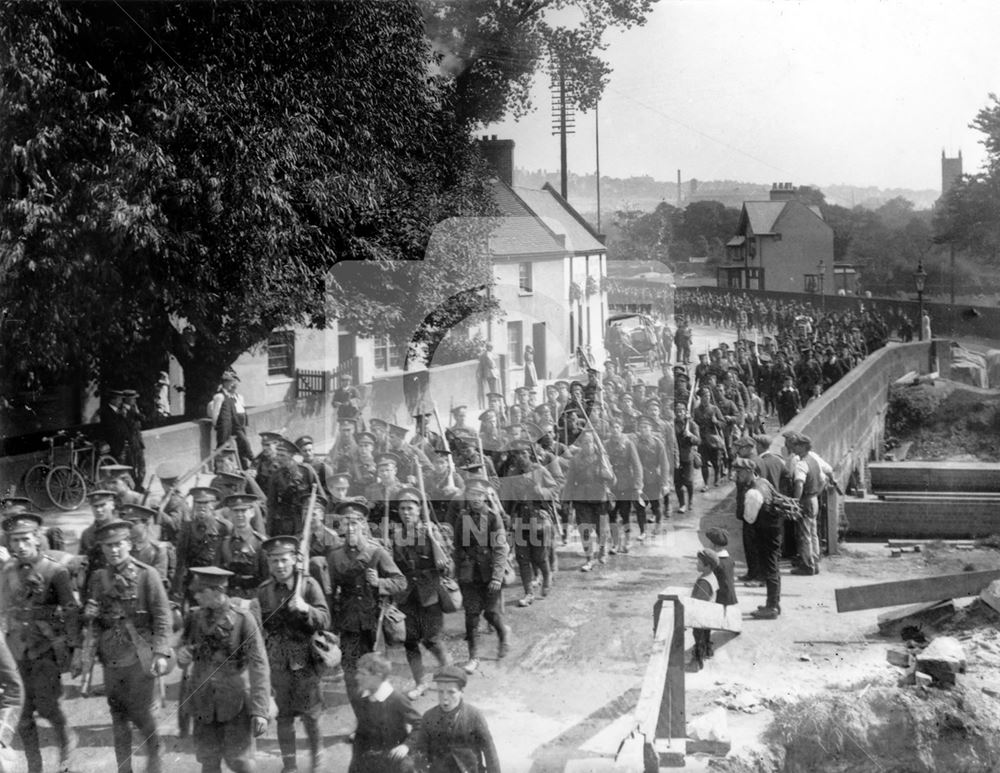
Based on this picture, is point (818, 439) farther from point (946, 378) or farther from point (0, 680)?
point (946, 378)

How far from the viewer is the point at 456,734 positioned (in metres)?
4.65

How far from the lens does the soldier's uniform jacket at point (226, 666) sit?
15.8 feet

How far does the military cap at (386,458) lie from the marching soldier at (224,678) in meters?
2.48

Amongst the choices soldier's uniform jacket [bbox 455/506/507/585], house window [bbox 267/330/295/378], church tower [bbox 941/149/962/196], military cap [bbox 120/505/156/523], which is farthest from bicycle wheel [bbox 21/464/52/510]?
church tower [bbox 941/149/962/196]

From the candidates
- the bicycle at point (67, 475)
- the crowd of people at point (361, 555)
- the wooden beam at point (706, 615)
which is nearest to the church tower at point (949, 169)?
the crowd of people at point (361, 555)

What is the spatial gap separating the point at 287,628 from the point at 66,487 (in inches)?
215

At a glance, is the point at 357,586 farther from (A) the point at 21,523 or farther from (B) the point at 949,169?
(B) the point at 949,169

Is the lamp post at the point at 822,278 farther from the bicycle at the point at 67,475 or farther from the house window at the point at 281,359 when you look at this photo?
the bicycle at the point at 67,475

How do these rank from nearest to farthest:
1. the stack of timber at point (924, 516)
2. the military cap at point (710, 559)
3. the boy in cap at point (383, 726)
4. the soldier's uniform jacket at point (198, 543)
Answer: the boy in cap at point (383, 726) < the soldier's uniform jacket at point (198, 543) < the military cap at point (710, 559) < the stack of timber at point (924, 516)

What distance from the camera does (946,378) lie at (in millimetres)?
23797

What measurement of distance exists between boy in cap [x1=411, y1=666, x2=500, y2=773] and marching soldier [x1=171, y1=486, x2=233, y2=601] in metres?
2.18

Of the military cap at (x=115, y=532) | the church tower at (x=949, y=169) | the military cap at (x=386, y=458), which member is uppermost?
the church tower at (x=949, y=169)

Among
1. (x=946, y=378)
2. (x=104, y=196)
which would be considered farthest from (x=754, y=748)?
(x=946, y=378)

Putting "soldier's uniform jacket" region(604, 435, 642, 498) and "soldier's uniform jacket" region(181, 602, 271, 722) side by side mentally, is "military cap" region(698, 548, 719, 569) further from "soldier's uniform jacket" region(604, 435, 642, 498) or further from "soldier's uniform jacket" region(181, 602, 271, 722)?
"soldier's uniform jacket" region(181, 602, 271, 722)
